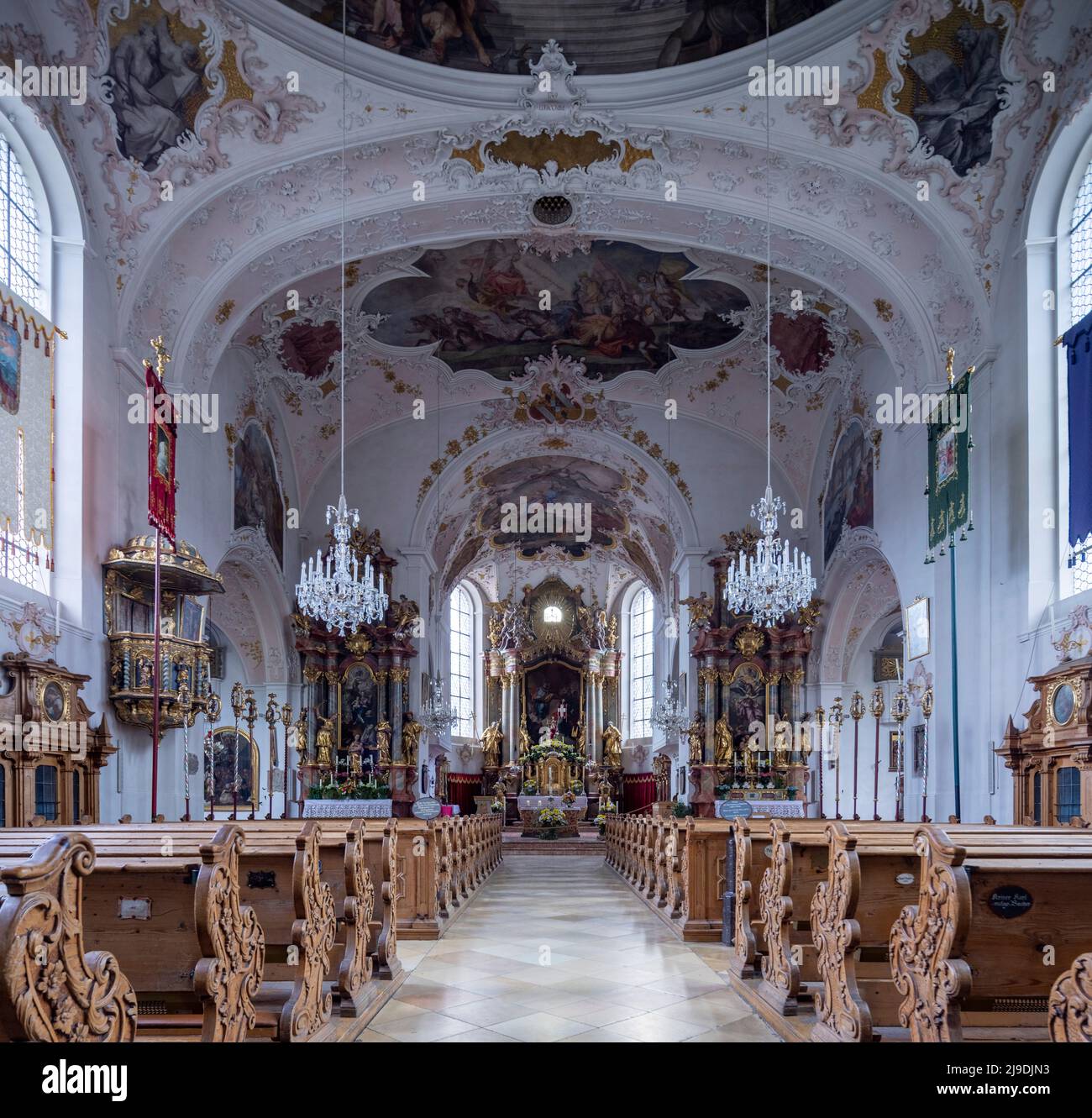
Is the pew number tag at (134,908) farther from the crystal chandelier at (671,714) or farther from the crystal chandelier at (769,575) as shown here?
the crystal chandelier at (671,714)

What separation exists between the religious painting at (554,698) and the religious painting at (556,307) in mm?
14899

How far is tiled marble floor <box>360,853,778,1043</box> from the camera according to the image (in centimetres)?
547

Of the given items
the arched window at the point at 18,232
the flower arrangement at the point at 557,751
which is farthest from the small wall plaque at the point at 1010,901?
the flower arrangement at the point at 557,751

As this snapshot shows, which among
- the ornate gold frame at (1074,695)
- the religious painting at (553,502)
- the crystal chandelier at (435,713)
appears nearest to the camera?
the ornate gold frame at (1074,695)

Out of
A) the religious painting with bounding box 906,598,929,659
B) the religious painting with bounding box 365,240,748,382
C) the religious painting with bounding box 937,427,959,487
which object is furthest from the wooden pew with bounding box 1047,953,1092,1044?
the religious painting with bounding box 365,240,748,382

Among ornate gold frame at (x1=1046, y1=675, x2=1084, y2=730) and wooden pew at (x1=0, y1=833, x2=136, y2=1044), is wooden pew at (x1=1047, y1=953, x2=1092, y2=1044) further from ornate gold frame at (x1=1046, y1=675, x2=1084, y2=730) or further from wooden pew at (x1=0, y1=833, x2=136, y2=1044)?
ornate gold frame at (x1=1046, y1=675, x2=1084, y2=730)

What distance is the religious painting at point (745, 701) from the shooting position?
68.7 feet

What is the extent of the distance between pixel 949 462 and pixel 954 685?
2.39 meters

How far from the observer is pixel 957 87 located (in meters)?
11.7

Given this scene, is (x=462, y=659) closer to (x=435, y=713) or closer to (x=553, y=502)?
(x=553, y=502)

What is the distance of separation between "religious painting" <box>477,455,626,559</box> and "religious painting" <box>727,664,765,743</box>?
496 centimetres

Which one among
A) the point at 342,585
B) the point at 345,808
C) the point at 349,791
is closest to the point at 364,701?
the point at 349,791

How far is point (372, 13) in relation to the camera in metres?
11.9
